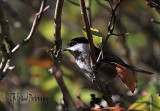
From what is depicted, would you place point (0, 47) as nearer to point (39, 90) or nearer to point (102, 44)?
point (102, 44)

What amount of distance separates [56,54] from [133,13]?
268cm

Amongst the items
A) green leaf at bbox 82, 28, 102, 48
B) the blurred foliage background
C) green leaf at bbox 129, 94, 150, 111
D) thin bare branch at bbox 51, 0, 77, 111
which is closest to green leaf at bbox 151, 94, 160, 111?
green leaf at bbox 129, 94, 150, 111

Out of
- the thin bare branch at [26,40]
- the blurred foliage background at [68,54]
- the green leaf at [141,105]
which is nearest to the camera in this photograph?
the green leaf at [141,105]

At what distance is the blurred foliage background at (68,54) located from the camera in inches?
136

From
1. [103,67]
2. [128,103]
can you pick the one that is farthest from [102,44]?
[128,103]

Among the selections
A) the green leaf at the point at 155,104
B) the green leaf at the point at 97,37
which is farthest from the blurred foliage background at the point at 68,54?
the green leaf at the point at 97,37

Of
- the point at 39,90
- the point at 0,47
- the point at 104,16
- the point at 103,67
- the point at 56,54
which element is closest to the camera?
the point at 0,47

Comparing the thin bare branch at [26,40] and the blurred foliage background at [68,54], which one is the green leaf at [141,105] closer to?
the thin bare branch at [26,40]

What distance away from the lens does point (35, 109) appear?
140 inches

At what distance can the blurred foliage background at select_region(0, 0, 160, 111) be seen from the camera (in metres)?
3.46

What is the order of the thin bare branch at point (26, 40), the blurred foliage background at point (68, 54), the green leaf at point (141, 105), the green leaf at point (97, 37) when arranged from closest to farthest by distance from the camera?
the green leaf at point (141, 105) → the green leaf at point (97, 37) → the thin bare branch at point (26, 40) → the blurred foliage background at point (68, 54)

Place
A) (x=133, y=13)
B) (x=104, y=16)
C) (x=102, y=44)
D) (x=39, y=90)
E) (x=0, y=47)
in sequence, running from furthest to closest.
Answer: (x=104, y=16) → (x=133, y=13) → (x=39, y=90) → (x=0, y=47) → (x=102, y=44)

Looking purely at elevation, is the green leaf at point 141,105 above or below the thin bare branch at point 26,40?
below

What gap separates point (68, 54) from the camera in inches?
169
